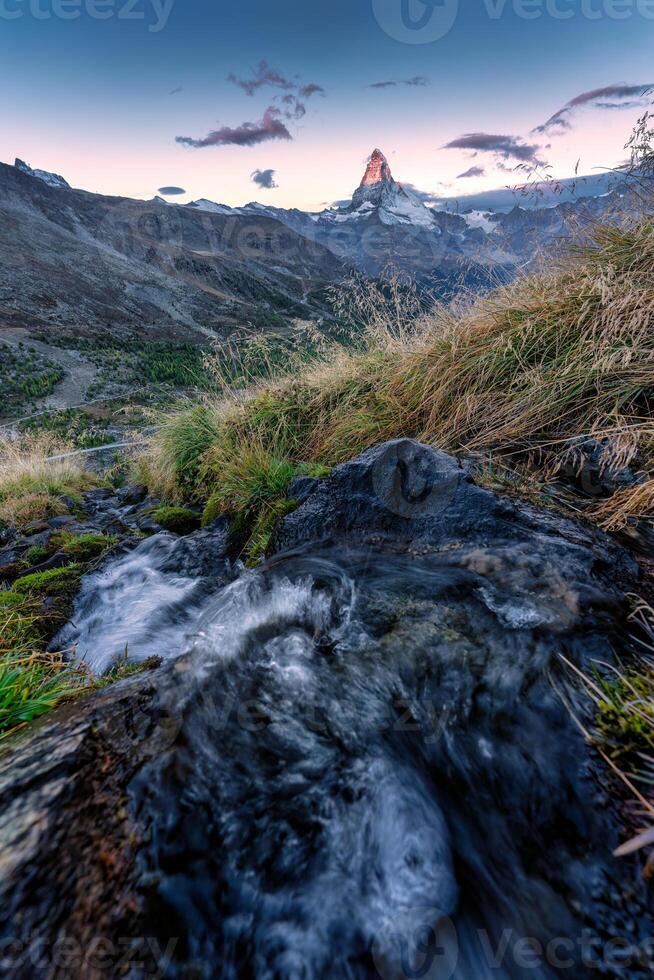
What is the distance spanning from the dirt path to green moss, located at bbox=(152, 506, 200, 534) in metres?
24.6

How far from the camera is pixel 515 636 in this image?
1830 millimetres

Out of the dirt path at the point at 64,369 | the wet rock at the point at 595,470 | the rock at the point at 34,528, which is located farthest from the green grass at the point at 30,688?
the dirt path at the point at 64,369

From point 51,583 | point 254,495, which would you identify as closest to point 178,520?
point 254,495

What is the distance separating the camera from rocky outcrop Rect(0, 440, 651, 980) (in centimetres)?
109

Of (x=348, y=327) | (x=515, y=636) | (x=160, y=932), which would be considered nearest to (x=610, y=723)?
(x=515, y=636)

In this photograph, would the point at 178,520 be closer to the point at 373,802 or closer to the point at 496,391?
the point at 496,391

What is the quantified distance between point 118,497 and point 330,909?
23.6ft

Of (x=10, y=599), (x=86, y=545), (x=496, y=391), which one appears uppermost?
(x=496, y=391)

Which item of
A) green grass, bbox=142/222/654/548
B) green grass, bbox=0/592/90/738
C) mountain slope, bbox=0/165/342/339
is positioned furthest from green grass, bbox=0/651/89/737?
mountain slope, bbox=0/165/342/339

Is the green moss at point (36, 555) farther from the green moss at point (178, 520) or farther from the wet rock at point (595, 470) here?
the wet rock at point (595, 470)

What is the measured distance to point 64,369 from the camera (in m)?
34.5

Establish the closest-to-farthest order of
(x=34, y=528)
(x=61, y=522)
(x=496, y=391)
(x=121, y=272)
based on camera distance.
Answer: (x=496, y=391), (x=34, y=528), (x=61, y=522), (x=121, y=272)

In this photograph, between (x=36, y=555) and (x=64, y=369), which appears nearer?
(x=36, y=555)

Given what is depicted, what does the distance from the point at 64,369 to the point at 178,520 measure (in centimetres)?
3652
